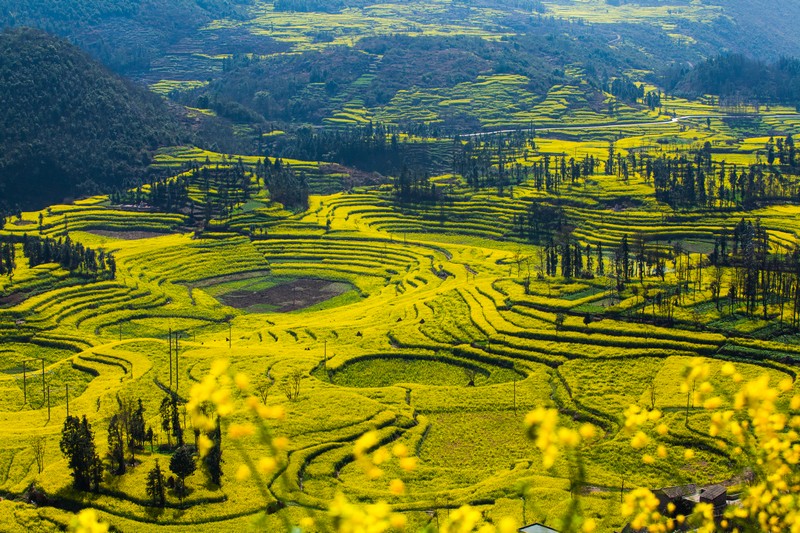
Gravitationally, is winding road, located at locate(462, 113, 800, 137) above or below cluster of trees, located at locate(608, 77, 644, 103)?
below

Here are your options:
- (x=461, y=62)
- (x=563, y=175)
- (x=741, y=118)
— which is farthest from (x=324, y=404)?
(x=461, y=62)

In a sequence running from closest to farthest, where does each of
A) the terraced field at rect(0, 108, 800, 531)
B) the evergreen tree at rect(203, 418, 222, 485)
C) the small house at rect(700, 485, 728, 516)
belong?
the small house at rect(700, 485, 728, 516), the evergreen tree at rect(203, 418, 222, 485), the terraced field at rect(0, 108, 800, 531)

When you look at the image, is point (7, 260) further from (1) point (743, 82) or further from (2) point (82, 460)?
(1) point (743, 82)

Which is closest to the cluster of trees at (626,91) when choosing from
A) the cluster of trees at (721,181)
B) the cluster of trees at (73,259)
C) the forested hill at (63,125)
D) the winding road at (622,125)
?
the winding road at (622,125)

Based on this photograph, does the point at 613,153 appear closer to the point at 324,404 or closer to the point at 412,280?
the point at 412,280

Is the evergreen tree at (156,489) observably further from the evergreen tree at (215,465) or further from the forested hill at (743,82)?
the forested hill at (743,82)

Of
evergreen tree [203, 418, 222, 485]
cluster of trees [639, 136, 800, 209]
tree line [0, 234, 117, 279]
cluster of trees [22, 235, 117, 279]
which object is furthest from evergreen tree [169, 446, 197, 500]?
cluster of trees [639, 136, 800, 209]

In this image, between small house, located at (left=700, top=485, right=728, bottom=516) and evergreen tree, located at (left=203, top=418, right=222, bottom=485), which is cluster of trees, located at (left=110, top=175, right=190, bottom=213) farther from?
small house, located at (left=700, top=485, right=728, bottom=516)
